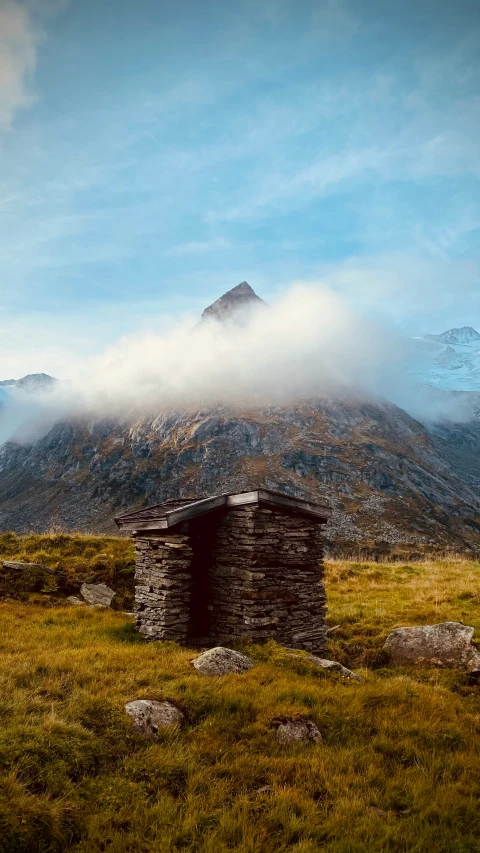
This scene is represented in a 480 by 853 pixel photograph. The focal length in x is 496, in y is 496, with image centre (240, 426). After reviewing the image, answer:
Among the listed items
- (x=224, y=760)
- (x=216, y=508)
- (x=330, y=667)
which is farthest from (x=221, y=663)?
(x=216, y=508)

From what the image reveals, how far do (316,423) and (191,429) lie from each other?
42.0 m

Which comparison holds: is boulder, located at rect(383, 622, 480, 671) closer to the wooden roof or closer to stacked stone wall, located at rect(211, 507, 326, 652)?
stacked stone wall, located at rect(211, 507, 326, 652)

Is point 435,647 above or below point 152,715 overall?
below

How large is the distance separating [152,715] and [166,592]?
557 cm

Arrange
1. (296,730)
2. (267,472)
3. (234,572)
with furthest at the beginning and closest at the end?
1. (267,472)
2. (234,572)
3. (296,730)

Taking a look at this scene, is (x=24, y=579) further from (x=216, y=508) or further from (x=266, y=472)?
(x=266, y=472)

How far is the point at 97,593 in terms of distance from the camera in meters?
17.2

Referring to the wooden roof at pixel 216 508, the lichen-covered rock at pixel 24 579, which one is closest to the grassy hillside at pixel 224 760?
the wooden roof at pixel 216 508

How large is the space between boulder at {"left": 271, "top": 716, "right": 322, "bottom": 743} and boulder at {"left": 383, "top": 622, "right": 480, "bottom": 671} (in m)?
6.20

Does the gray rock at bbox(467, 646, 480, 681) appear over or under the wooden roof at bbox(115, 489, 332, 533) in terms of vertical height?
under

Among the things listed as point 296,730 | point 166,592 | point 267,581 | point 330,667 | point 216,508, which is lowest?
point 330,667

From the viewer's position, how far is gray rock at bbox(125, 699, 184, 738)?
7500 millimetres

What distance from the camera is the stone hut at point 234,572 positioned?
13.4 metres

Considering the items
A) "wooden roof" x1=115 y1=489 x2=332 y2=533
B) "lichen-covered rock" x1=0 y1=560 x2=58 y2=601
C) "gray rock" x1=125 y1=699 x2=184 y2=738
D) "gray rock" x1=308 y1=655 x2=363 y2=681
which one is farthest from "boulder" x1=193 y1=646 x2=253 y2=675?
"lichen-covered rock" x1=0 y1=560 x2=58 y2=601
